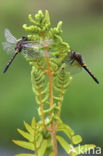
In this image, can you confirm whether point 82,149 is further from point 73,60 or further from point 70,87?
point 70,87

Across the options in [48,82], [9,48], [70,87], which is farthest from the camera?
[70,87]

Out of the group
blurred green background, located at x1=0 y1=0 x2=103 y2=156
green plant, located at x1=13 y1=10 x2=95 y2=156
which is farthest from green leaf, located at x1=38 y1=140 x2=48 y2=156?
blurred green background, located at x1=0 y1=0 x2=103 y2=156

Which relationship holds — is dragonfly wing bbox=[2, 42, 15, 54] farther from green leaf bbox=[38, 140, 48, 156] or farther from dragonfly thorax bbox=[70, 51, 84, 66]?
green leaf bbox=[38, 140, 48, 156]

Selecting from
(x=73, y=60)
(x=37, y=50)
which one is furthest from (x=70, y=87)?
(x=37, y=50)

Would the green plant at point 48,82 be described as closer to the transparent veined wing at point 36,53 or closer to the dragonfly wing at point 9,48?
the transparent veined wing at point 36,53

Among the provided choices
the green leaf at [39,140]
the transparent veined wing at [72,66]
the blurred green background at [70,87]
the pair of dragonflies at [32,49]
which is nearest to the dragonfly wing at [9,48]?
the pair of dragonflies at [32,49]

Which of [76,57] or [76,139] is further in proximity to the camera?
[76,57]
